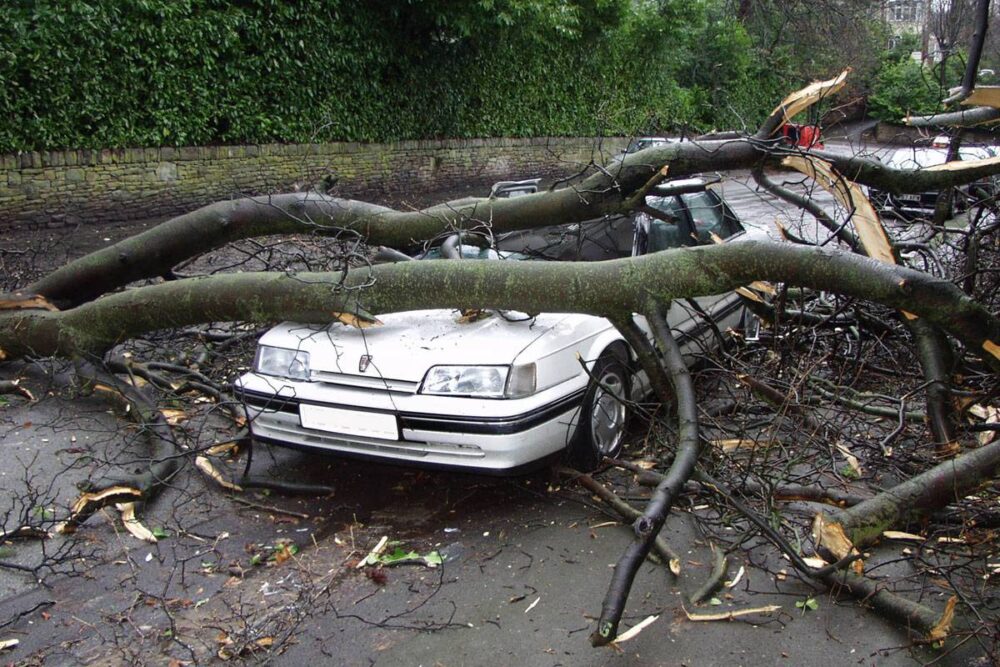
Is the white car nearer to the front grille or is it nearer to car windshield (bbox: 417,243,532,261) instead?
the front grille

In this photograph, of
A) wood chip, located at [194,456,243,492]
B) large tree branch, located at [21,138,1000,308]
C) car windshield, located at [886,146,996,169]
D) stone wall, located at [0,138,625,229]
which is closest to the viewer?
wood chip, located at [194,456,243,492]

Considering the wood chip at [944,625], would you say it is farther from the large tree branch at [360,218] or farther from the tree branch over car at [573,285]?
the large tree branch at [360,218]

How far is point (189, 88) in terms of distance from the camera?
12.6 meters

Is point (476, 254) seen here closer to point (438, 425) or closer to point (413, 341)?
point (413, 341)

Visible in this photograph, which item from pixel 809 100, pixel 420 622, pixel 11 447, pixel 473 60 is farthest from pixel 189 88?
pixel 420 622

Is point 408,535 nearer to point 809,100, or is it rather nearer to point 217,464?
point 217,464

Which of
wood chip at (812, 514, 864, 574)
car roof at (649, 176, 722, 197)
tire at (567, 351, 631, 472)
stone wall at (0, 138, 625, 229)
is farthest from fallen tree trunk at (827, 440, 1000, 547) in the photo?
stone wall at (0, 138, 625, 229)

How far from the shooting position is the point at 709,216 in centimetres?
702

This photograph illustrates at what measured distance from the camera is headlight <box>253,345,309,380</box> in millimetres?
4831

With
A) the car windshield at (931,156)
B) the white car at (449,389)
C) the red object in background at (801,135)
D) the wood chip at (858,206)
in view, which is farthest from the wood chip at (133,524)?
the car windshield at (931,156)

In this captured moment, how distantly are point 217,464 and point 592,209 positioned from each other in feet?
9.59

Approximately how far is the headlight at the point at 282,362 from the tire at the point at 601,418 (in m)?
1.57

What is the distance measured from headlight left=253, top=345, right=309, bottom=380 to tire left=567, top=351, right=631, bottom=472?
157 cm

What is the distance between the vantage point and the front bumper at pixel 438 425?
4336 mm
